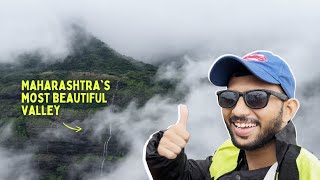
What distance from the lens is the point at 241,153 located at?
4520 mm

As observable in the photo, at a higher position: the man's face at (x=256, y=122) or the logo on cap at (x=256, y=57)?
the logo on cap at (x=256, y=57)

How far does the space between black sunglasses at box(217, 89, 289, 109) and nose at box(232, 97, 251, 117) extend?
32mm

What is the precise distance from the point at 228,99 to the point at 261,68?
1.39 ft

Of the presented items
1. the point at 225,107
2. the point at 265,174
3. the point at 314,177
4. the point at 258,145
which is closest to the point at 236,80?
the point at 225,107

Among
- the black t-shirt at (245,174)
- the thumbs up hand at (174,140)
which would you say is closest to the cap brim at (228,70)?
the thumbs up hand at (174,140)

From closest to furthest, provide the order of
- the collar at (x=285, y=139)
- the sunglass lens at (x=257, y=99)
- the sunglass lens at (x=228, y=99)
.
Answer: the collar at (x=285, y=139)
the sunglass lens at (x=257, y=99)
the sunglass lens at (x=228, y=99)

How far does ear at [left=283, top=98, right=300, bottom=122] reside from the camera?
4.14 m

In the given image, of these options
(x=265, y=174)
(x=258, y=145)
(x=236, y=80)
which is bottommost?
(x=265, y=174)

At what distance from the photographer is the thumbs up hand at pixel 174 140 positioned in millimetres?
3863

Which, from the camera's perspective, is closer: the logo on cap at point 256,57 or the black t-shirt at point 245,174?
the black t-shirt at point 245,174

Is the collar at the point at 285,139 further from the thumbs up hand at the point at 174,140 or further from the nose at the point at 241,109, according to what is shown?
the thumbs up hand at the point at 174,140

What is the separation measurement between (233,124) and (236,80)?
0.46m

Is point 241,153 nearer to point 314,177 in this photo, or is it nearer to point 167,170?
point 167,170

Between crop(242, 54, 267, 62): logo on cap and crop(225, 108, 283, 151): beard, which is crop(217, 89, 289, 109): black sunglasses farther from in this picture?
crop(242, 54, 267, 62): logo on cap
